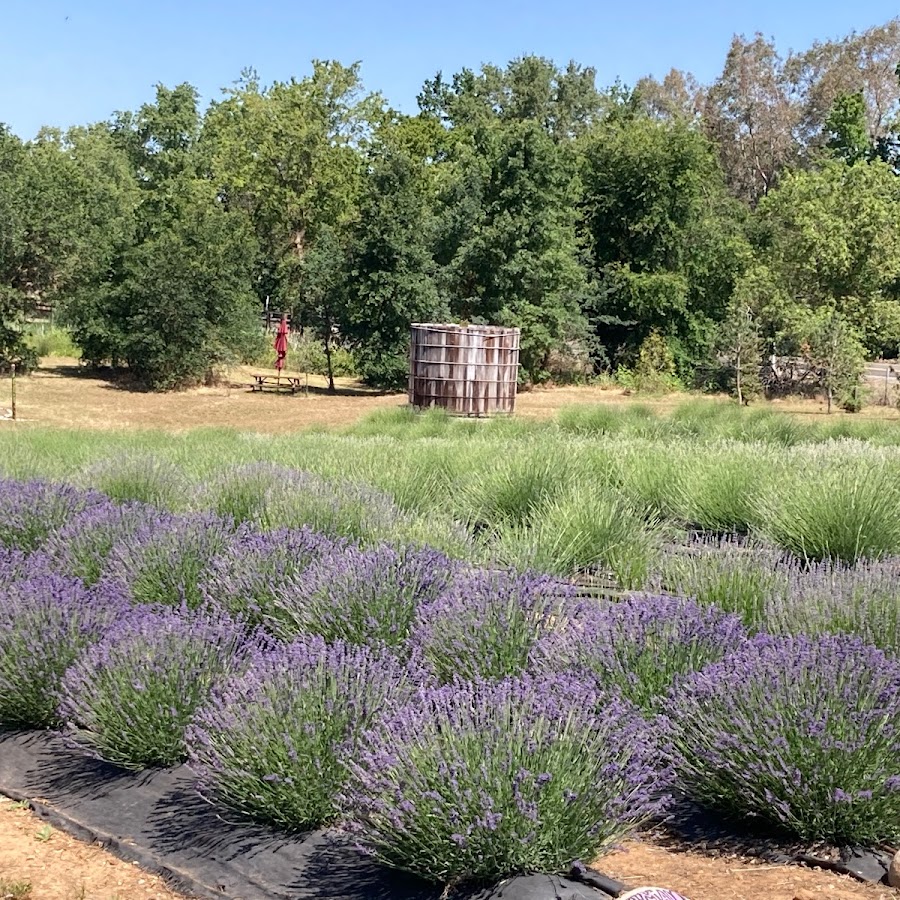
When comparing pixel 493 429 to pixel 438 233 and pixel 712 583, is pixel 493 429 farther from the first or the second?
pixel 438 233

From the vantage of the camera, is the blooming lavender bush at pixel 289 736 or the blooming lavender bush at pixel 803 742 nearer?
the blooming lavender bush at pixel 803 742

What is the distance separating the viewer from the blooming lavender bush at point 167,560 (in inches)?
198

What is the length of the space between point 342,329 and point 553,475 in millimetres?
23581

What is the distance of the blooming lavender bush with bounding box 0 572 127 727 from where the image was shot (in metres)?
4.13

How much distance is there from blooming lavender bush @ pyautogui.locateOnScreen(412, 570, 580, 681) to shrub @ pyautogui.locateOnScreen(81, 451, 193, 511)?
3.19m

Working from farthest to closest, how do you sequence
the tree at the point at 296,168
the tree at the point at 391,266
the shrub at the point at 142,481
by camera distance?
1. the tree at the point at 296,168
2. the tree at the point at 391,266
3. the shrub at the point at 142,481

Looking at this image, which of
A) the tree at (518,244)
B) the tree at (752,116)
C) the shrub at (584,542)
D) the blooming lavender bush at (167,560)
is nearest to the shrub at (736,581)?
the shrub at (584,542)

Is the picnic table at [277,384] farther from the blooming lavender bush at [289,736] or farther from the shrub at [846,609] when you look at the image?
the blooming lavender bush at [289,736]

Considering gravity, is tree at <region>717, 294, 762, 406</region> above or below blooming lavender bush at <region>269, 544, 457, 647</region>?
above

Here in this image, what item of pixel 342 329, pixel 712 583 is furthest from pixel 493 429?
pixel 342 329

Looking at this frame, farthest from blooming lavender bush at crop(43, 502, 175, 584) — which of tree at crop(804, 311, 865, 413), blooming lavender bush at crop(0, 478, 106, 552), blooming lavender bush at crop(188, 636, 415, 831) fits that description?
tree at crop(804, 311, 865, 413)

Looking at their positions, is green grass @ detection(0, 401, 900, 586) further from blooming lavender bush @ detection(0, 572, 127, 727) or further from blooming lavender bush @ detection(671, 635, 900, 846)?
blooming lavender bush @ detection(671, 635, 900, 846)

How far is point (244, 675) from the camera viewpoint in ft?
12.4

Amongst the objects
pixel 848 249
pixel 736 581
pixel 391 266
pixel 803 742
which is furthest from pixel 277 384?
pixel 803 742
